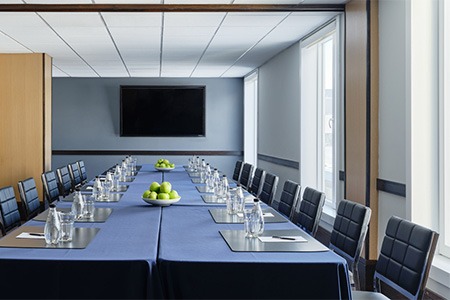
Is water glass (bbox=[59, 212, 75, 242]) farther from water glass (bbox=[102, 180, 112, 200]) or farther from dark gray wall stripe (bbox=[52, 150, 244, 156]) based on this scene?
dark gray wall stripe (bbox=[52, 150, 244, 156])

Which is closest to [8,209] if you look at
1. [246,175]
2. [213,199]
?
[213,199]

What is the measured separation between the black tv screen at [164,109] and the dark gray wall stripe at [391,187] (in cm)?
619

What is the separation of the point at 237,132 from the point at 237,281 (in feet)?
26.5

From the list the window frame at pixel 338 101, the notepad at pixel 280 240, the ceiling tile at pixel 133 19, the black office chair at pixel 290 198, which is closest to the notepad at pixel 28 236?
the notepad at pixel 280 240

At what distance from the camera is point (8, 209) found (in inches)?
127

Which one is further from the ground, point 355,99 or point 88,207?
point 355,99

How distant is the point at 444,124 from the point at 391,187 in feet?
1.85

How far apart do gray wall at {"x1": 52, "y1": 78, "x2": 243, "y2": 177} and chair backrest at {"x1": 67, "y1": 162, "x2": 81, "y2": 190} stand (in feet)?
10.7

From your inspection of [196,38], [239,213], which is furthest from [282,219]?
[196,38]

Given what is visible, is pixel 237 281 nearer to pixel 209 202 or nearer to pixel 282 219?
pixel 282 219

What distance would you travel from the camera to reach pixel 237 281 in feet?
6.07

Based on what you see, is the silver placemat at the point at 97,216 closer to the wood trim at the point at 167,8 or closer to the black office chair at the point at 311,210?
the black office chair at the point at 311,210

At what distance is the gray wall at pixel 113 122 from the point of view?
9742mm

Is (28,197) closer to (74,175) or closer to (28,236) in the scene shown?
(28,236)
